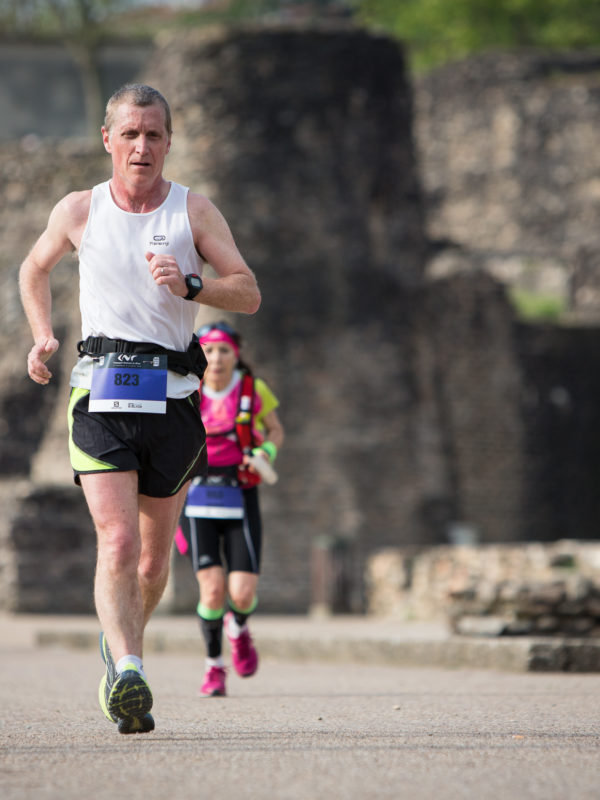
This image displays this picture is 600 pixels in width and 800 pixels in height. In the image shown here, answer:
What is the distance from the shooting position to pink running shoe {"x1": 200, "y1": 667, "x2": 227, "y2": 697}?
803 centimetres

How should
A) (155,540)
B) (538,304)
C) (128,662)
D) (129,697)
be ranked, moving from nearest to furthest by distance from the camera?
(129,697)
(128,662)
(155,540)
(538,304)

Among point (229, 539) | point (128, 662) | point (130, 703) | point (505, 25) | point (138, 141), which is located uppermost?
point (505, 25)

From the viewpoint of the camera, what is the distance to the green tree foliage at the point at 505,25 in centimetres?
5294

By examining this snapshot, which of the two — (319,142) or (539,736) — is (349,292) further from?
(539,736)

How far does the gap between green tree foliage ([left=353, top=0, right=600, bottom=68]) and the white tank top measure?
4730cm

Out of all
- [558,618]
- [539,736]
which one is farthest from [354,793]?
[558,618]

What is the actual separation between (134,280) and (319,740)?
1571mm

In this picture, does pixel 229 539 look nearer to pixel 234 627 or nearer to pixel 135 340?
pixel 234 627

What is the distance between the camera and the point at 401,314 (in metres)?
25.7

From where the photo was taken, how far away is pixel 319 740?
17.6ft

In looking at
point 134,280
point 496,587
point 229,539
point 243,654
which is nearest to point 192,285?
point 134,280

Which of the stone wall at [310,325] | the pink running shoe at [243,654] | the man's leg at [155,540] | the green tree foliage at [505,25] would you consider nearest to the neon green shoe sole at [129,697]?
the man's leg at [155,540]

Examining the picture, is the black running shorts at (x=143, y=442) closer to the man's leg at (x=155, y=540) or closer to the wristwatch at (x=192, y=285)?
the man's leg at (x=155, y=540)

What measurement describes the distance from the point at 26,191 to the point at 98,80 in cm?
2484
